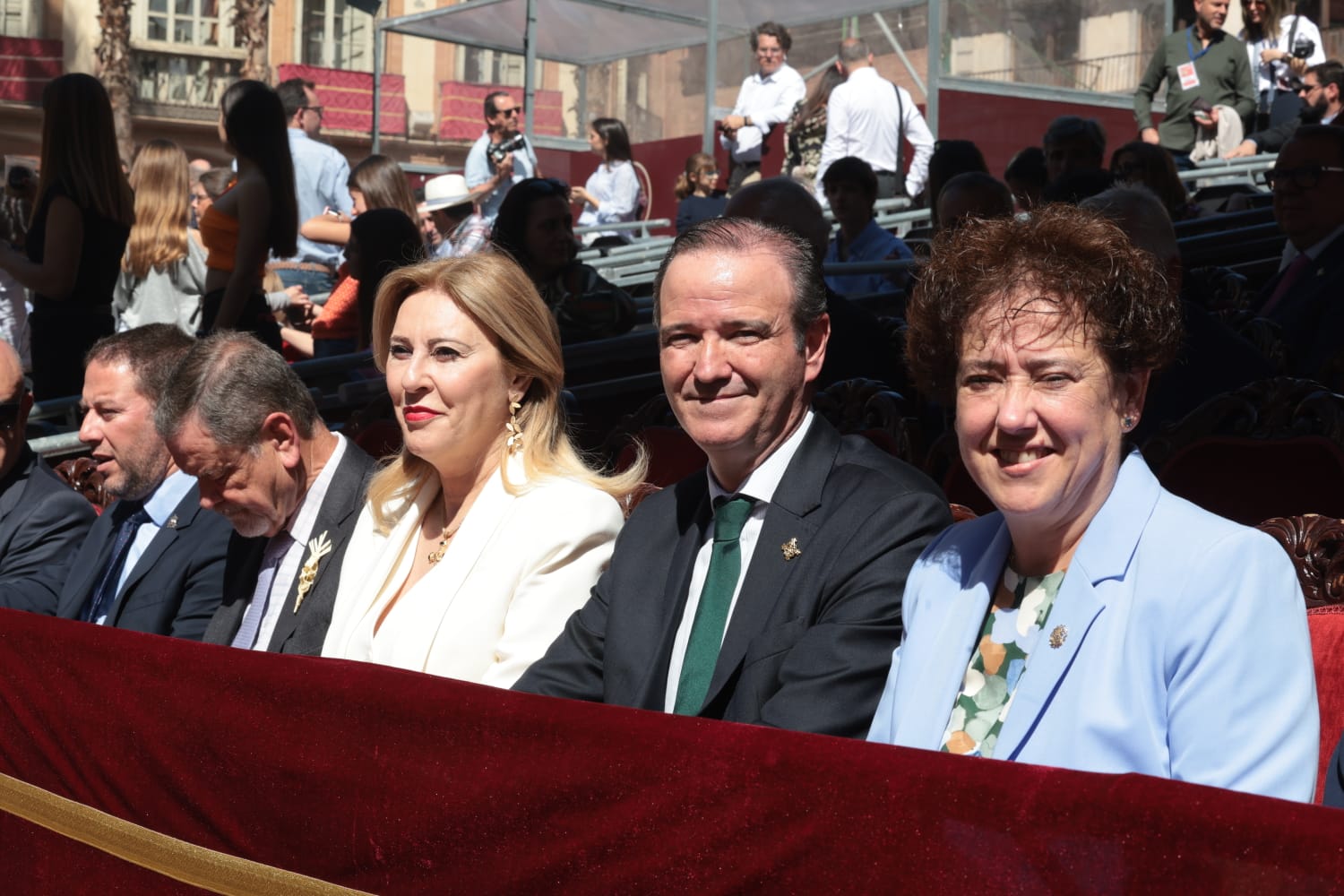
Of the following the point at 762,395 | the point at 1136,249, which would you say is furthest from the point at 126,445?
the point at 1136,249

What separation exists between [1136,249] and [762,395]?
69 centimetres

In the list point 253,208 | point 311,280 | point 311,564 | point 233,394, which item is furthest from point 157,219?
point 311,564

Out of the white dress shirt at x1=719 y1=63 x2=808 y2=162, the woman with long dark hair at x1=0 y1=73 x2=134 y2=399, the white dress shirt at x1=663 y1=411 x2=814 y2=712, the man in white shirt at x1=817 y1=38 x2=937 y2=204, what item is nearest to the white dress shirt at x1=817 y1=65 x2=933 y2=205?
the man in white shirt at x1=817 y1=38 x2=937 y2=204

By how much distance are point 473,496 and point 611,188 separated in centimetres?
834

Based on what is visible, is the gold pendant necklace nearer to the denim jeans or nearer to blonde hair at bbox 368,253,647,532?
blonde hair at bbox 368,253,647,532

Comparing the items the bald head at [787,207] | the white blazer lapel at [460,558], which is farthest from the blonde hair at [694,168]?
the white blazer lapel at [460,558]

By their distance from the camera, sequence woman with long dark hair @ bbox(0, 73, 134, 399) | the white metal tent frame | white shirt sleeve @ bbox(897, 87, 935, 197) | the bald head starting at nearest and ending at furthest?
1. the bald head
2. woman with long dark hair @ bbox(0, 73, 134, 399)
3. white shirt sleeve @ bbox(897, 87, 935, 197)
4. the white metal tent frame

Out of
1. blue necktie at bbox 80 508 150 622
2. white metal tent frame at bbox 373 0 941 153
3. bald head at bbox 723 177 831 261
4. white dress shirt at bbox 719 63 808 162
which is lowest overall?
blue necktie at bbox 80 508 150 622

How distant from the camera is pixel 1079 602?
2.05 meters

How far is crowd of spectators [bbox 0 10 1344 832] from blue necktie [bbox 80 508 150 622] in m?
0.01

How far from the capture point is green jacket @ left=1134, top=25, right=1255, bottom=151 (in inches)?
356

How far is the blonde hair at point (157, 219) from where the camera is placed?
258 inches

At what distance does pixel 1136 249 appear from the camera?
7.11ft

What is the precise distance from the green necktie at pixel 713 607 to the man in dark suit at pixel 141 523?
5.20ft
